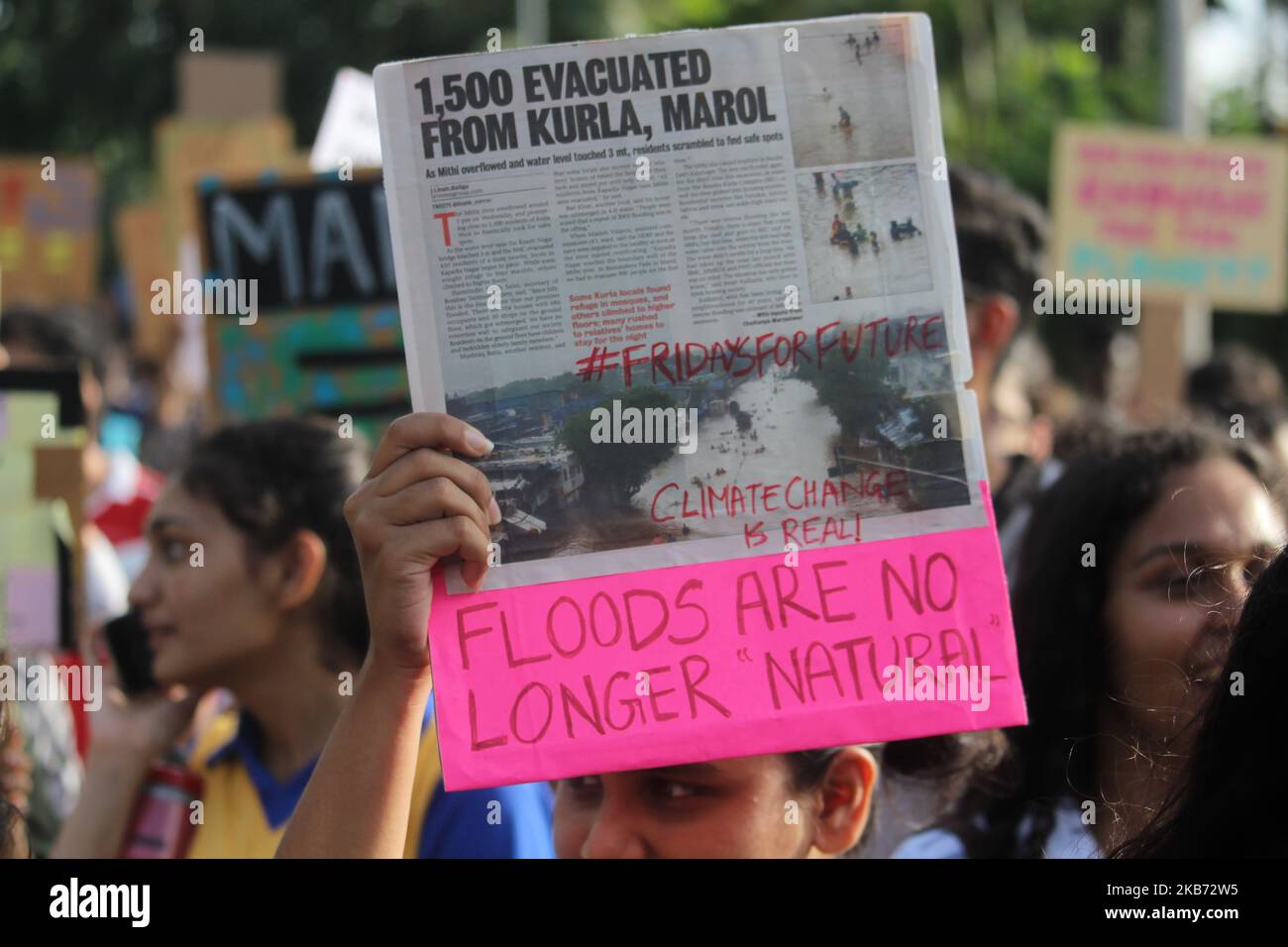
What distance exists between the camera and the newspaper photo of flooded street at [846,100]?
5.49 ft

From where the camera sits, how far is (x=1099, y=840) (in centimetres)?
221

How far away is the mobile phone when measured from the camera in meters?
2.92

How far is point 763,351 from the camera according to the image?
5.43 feet

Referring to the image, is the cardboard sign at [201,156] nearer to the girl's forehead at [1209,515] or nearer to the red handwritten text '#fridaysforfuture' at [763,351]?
the girl's forehead at [1209,515]

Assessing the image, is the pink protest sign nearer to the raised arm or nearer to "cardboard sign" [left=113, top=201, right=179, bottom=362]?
the raised arm

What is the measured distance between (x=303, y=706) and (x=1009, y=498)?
165 centimetres

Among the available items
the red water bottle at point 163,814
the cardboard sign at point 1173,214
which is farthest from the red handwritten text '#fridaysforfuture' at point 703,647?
the cardboard sign at point 1173,214

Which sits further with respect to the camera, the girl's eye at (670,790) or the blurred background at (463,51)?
the blurred background at (463,51)

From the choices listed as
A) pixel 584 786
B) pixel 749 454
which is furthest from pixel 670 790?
pixel 749 454

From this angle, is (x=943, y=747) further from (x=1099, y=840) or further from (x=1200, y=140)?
(x=1200, y=140)

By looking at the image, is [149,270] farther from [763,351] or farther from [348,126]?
[763,351]

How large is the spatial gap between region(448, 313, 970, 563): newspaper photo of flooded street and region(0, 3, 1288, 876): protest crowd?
0.01 m

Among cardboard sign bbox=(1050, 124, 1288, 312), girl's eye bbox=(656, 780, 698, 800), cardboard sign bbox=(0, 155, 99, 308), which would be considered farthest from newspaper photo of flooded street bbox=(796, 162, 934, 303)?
cardboard sign bbox=(0, 155, 99, 308)
